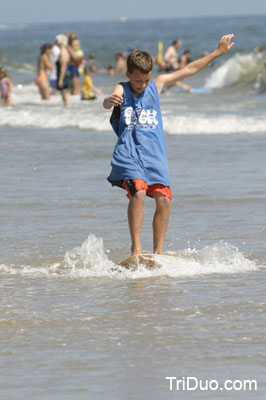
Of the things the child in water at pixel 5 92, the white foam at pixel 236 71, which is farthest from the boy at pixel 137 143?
the white foam at pixel 236 71

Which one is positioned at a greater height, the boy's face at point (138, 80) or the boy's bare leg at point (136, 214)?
the boy's face at point (138, 80)

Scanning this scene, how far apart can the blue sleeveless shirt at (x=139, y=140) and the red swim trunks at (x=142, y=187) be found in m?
0.03

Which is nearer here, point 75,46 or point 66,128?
point 66,128

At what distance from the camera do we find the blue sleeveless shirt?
19.7 feet

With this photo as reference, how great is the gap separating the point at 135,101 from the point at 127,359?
7.34ft

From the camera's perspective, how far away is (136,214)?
20.0 ft

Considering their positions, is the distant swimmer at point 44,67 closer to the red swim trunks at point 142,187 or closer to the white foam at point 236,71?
the white foam at point 236,71

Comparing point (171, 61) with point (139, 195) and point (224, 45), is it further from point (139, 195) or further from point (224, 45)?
point (139, 195)

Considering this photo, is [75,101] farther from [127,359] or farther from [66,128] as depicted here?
[127,359]

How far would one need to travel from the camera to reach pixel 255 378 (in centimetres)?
399

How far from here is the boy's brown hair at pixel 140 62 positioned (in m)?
5.87

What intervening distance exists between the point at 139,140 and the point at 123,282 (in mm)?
954

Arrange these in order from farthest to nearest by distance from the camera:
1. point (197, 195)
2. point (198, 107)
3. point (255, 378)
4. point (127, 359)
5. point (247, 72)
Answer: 1. point (247, 72)
2. point (198, 107)
3. point (197, 195)
4. point (127, 359)
5. point (255, 378)

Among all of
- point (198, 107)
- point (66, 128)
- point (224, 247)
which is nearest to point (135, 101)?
point (224, 247)
